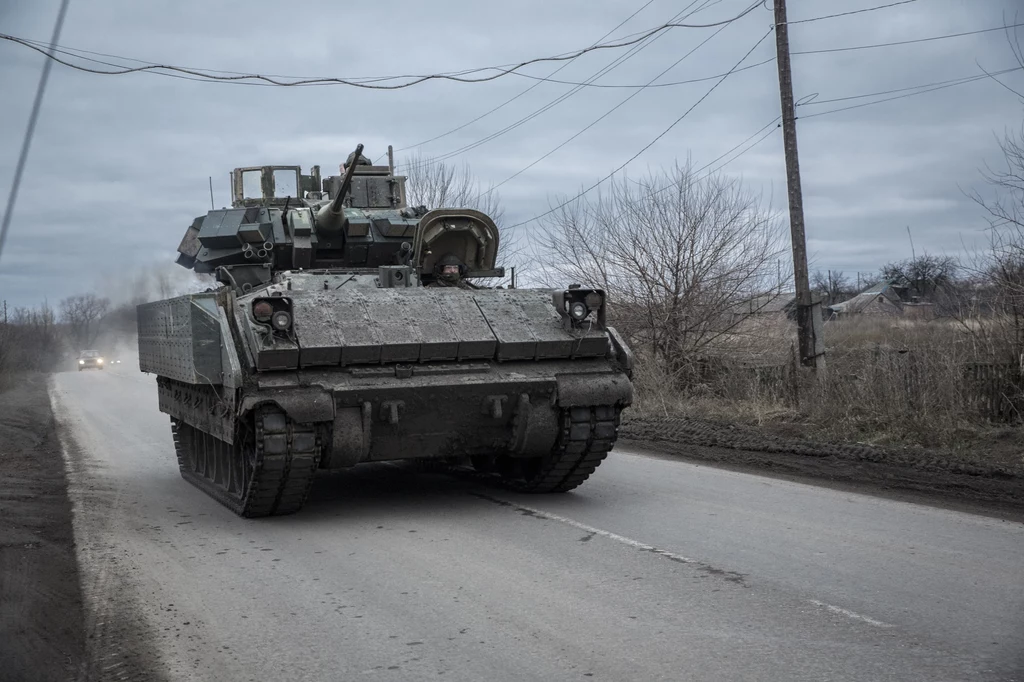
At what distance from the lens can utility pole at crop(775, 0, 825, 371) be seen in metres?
13.9

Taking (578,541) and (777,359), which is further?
(777,359)

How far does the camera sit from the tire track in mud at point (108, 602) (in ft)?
15.1

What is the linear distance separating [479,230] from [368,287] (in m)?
1.42

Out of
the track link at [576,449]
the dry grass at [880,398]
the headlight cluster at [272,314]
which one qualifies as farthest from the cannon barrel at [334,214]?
the dry grass at [880,398]

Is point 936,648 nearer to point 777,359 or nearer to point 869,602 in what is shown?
point 869,602

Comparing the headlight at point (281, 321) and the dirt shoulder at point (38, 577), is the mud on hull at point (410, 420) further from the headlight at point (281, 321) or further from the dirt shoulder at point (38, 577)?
the dirt shoulder at point (38, 577)

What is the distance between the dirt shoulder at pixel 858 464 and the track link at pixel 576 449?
234cm

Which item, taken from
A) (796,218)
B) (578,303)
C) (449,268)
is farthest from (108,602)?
(796,218)

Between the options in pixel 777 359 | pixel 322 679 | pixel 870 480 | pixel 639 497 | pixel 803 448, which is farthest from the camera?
pixel 777 359

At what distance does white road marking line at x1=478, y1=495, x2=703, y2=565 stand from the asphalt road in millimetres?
30

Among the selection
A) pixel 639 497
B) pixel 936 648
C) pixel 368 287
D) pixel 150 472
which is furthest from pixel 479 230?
pixel 936 648


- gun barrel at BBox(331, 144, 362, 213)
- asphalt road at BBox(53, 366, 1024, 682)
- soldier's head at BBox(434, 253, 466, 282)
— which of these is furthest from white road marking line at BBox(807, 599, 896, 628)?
gun barrel at BBox(331, 144, 362, 213)

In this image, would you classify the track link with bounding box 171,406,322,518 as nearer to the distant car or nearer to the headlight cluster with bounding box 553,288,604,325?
the headlight cluster with bounding box 553,288,604,325

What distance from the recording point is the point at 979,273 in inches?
471
